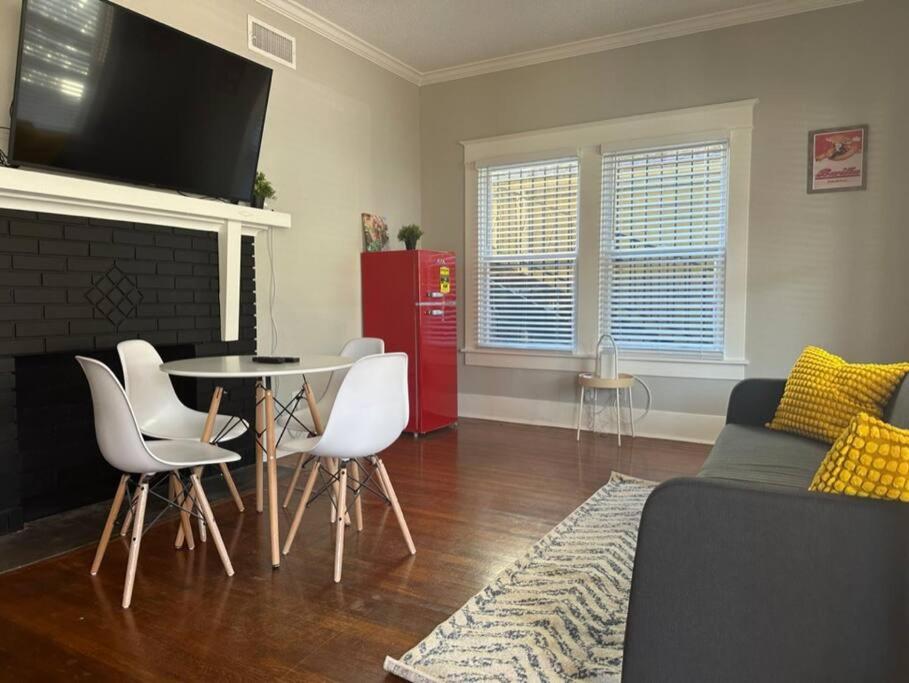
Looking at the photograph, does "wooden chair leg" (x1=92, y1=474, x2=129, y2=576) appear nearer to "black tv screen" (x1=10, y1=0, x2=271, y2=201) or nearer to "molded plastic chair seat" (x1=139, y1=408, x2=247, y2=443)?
"molded plastic chair seat" (x1=139, y1=408, x2=247, y2=443)

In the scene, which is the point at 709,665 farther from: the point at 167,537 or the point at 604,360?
the point at 604,360

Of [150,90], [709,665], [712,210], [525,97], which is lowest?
[709,665]

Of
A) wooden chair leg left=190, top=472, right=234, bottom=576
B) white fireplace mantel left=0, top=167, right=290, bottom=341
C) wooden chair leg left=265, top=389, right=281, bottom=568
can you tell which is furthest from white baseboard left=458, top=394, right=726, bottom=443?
wooden chair leg left=190, top=472, right=234, bottom=576

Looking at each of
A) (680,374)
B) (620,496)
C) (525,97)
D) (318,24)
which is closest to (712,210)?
(680,374)

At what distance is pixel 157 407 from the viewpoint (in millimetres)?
2943

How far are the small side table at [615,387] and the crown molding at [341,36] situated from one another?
292 cm

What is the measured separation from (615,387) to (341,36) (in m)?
3.20

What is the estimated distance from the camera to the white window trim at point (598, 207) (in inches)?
170

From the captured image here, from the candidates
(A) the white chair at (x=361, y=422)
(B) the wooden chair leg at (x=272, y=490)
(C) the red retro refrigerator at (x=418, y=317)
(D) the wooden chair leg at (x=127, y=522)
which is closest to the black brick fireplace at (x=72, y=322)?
(D) the wooden chair leg at (x=127, y=522)

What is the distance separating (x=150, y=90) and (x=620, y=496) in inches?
123

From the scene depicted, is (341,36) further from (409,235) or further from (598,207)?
(598,207)

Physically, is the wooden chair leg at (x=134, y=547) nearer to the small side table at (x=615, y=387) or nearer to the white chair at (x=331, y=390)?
the white chair at (x=331, y=390)

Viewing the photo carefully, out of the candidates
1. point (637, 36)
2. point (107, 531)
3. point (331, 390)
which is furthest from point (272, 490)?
point (637, 36)

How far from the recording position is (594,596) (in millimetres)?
2164
